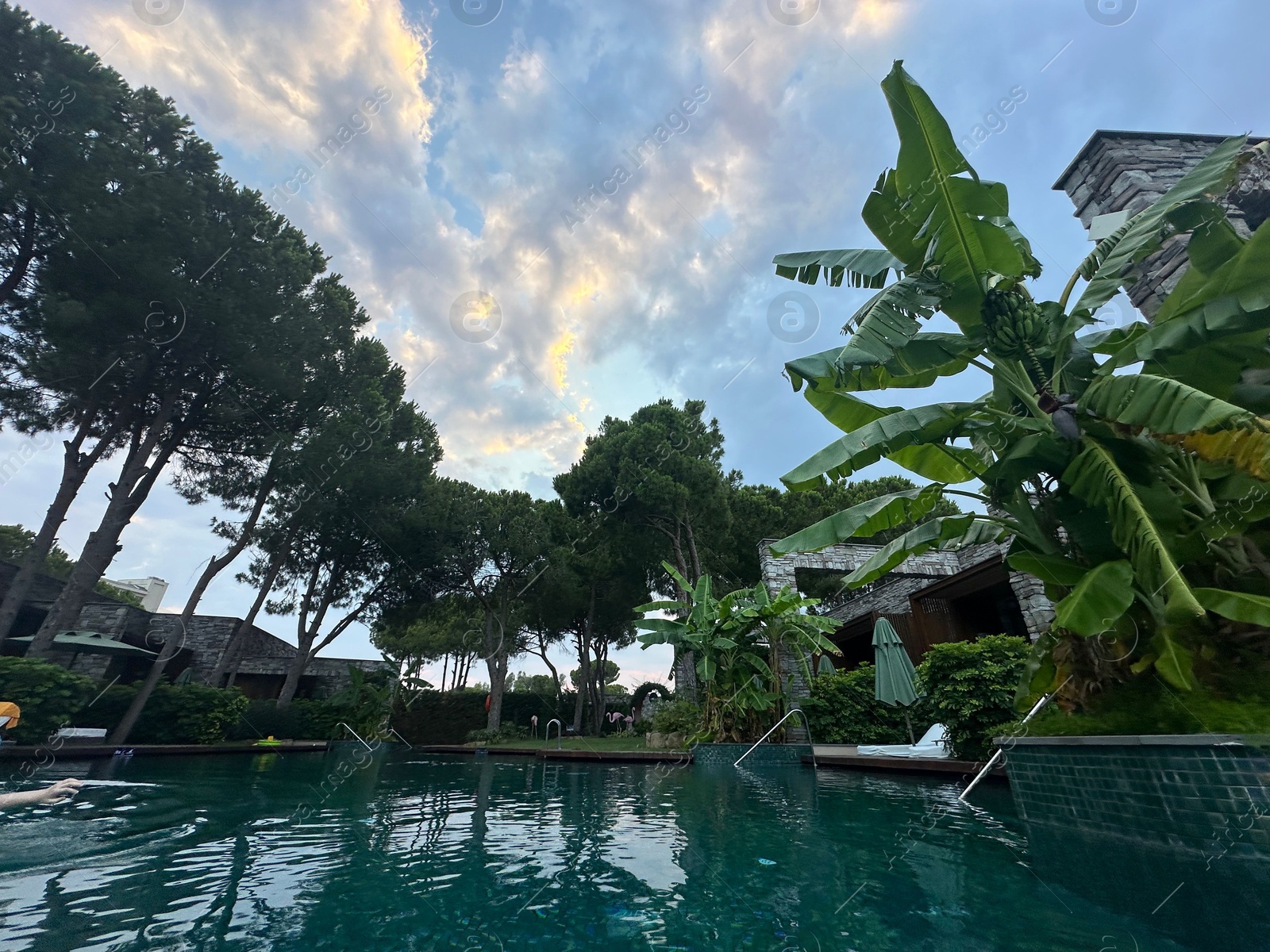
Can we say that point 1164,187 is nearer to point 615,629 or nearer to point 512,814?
point 512,814

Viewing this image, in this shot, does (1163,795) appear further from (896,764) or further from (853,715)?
(853,715)

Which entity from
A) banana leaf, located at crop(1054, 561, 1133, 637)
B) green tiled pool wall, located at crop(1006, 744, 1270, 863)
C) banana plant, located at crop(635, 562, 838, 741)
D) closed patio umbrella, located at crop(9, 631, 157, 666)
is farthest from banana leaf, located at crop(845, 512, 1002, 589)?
closed patio umbrella, located at crop(9, 631, 157, 666)

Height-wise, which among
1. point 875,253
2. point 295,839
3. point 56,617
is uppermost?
point 875,253

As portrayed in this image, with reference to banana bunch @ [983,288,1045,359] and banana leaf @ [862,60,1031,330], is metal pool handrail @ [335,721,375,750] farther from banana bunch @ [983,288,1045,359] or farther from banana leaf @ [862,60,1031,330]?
banana leaf @ [862,60,1031,330]

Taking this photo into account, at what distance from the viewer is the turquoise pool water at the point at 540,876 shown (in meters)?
2.49

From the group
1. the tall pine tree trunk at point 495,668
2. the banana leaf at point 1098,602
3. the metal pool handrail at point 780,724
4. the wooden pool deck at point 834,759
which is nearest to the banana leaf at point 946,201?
the banana leaf at point 1098,602

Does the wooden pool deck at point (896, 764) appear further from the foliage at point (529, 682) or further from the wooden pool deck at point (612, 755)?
the foliage at point (529, 682)

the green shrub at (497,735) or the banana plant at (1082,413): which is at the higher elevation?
the banana plant at (1082,413)

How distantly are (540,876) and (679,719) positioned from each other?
1290 cm

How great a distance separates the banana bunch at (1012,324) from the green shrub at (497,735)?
71.2ft

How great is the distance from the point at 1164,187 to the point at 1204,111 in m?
A: 0.94

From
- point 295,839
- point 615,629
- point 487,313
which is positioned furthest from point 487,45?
point 615,629

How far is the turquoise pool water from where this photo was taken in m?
2.49

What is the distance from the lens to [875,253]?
5156mm
